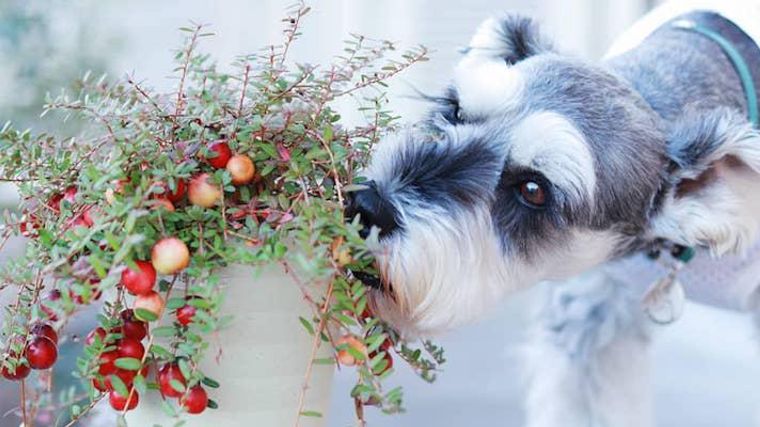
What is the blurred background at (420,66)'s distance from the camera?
229cm

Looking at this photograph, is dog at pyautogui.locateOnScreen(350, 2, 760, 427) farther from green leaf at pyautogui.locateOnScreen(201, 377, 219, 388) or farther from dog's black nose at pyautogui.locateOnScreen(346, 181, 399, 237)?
green leaf at pyautogui.locateOnScreen(201, 377, 219, 388)

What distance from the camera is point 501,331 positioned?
322cm

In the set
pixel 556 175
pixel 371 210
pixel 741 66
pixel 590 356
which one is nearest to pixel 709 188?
pixel 556 175

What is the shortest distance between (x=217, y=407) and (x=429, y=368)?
0.20 meters

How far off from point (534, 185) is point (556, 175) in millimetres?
33

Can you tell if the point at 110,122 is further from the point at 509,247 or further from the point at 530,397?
the point at 530,397

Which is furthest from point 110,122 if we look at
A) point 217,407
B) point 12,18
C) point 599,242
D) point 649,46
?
Answer: point 12,18

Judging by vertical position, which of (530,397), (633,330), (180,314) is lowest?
(530,397)

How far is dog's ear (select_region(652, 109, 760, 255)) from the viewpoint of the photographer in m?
1.42

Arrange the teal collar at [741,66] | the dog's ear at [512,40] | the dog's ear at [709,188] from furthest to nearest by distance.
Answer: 1. the teal collar at [741,66]
2. the dog's ear at [512,40]
3. the dog's ear at [709,188]

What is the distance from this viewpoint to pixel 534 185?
4.24 feet

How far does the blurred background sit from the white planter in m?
0.72

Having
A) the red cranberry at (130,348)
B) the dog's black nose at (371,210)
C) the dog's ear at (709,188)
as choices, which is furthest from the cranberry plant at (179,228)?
the dog's ear at (709,188)

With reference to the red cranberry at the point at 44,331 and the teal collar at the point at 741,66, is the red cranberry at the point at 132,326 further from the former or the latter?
the teal collar at the point at 741,66
